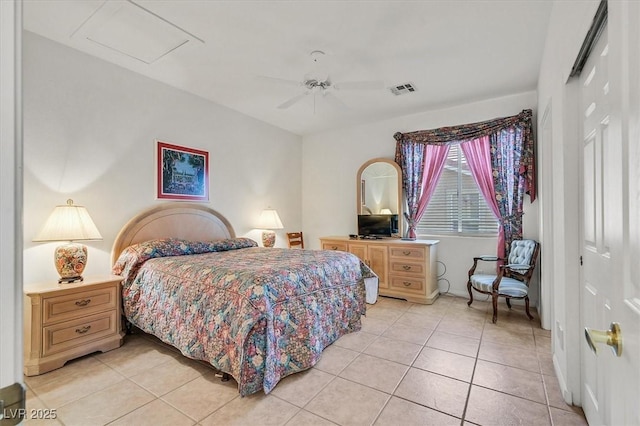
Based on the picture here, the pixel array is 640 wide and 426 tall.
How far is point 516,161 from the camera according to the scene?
3799 mm

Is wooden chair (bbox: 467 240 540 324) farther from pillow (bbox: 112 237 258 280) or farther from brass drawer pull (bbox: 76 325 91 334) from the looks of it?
brass drawer pull (bbox: 76 325 91 334)

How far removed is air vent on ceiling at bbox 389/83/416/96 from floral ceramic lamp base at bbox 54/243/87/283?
12.3 ft

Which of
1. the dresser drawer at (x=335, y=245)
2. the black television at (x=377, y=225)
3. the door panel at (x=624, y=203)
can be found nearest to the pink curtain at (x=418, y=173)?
the black television at (x=377, y=225)

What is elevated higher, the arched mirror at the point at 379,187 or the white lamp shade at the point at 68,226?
the arched mirror at the point at 379,187

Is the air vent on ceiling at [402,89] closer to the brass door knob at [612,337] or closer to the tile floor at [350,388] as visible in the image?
the tile floor at [350,388]

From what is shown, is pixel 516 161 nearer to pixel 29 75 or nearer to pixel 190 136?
pixel 190 136

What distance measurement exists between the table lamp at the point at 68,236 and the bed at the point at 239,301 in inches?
15.6

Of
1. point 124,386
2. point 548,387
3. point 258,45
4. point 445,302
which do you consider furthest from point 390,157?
point 124,386

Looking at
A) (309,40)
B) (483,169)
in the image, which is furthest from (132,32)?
(483,169)

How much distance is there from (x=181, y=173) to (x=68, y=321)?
195 centimetres

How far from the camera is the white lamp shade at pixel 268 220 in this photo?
4688mm

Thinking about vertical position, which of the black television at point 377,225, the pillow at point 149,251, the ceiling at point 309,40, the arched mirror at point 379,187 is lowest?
the pillow at point 149,251

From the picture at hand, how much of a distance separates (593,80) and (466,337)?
2333mm

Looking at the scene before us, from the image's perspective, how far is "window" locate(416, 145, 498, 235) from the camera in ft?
13.7
